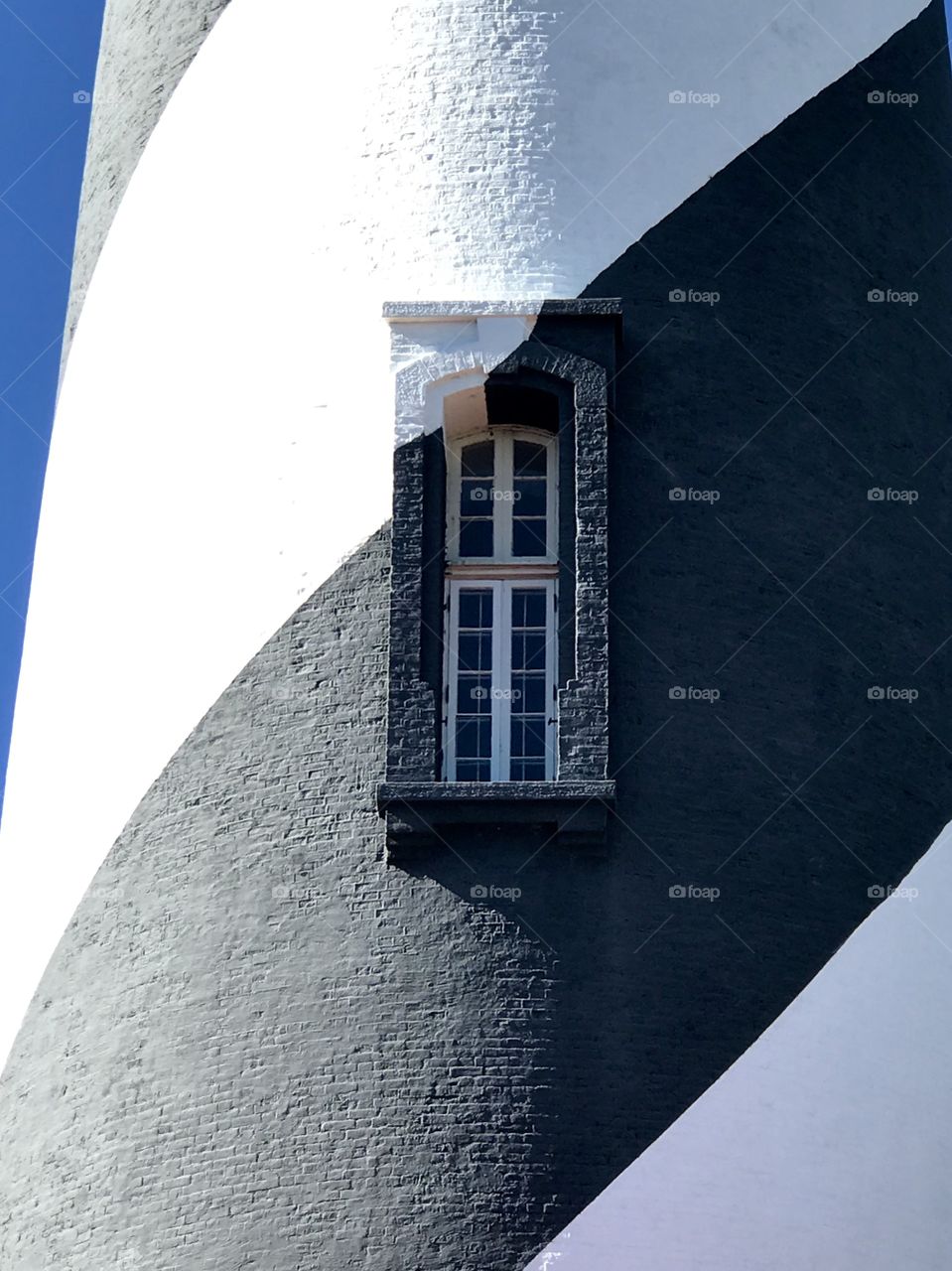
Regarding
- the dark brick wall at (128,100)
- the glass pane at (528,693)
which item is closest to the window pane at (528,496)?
the glass pane at (528,693)

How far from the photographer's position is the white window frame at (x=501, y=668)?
1708cm

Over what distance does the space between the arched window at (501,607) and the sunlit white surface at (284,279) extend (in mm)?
575

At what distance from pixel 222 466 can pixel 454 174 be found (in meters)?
2.22

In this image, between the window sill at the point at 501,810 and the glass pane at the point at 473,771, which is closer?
the window sill at the point at 501,810

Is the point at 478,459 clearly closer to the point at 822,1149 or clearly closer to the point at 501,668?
the point at 501,668

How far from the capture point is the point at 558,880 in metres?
16.5

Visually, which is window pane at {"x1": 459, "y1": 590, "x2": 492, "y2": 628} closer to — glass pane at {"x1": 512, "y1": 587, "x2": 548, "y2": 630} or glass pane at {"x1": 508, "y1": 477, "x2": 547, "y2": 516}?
glass pane at {"x1": 512, "y1": 587, "x2": 548, "y2": 630}

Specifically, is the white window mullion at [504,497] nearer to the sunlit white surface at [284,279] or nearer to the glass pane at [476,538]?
the glass pane at [476,538]

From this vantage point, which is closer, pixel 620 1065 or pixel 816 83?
pixel 620 1065

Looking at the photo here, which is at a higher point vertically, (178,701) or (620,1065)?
(178,701)

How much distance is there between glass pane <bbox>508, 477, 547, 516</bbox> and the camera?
699 inches

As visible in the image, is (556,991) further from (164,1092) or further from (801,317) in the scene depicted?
(801,317)

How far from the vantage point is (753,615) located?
17.3 metres

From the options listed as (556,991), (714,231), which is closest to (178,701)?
(556,991)
